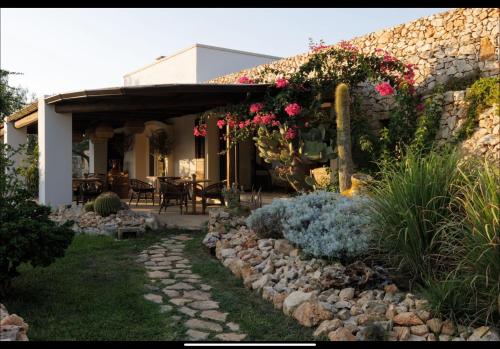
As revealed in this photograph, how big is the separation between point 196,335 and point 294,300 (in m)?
0.92

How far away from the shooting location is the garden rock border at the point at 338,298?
3.17m

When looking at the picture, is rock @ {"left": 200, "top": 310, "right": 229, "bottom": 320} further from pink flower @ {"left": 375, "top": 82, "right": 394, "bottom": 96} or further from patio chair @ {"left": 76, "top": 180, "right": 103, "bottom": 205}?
patio chair @ {"left": 76, "top": 180, "right": 103, "bottom": 205}

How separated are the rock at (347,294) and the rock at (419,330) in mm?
680

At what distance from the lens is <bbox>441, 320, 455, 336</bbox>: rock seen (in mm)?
3146

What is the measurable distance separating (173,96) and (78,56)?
11.6 feet

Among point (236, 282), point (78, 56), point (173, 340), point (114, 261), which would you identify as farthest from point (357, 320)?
point (78, 56)

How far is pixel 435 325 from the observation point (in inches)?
126

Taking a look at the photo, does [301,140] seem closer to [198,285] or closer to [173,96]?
[173,96]

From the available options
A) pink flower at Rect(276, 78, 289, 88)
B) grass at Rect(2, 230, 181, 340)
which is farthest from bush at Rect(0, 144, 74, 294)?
pink flower at Rect(276, 78, 289, 88)

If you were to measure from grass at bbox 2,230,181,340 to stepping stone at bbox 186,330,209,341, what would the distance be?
0.11 metres

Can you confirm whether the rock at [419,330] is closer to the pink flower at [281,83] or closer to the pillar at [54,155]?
the pink flower at [281,83]

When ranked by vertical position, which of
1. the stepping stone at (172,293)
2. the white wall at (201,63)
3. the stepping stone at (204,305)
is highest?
the white wall at (201,63)

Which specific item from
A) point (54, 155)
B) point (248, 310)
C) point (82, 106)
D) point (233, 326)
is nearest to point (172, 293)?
point (248, 310)

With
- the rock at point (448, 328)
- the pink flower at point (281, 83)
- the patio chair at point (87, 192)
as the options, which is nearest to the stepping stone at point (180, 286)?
the rock at point (448, 328)
